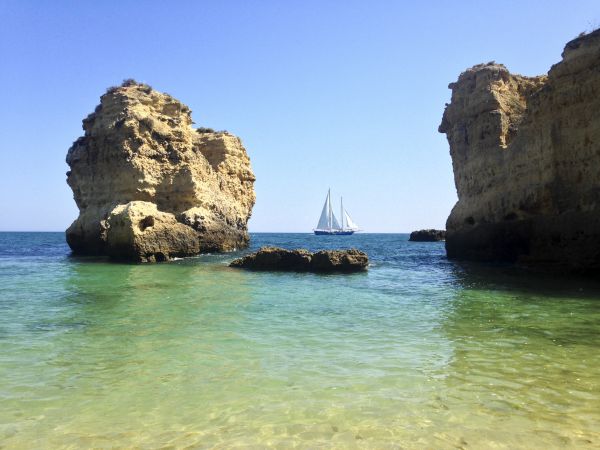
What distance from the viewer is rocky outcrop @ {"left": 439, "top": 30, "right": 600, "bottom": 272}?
55.0 ft

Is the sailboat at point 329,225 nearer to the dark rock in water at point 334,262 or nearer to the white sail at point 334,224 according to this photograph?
the white sail at point 334,224

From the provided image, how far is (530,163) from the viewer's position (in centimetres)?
2000

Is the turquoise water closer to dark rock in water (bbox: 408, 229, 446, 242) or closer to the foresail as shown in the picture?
dark rock in water (bbox: 408, 229, 446, 242)

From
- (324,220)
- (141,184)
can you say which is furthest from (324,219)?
(141,184)

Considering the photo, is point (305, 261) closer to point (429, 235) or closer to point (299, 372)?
point (299, 372)

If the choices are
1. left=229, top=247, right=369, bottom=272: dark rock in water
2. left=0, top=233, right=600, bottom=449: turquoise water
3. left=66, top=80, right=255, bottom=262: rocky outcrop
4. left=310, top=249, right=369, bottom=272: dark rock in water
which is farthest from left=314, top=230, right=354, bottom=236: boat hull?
left=0, top=233, right=600, bottom=449: turquoise water

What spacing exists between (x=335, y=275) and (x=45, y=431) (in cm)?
1524

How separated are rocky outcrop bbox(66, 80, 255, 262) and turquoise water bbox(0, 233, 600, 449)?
1469 centimetres

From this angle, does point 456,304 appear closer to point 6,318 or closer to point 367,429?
point 367,429

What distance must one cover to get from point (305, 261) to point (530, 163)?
1033 centimetres

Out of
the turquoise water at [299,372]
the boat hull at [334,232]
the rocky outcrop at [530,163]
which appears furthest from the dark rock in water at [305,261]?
the boat hull at [334,232]

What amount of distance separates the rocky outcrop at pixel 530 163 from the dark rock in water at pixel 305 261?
23.0 feet

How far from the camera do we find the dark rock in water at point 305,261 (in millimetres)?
20250

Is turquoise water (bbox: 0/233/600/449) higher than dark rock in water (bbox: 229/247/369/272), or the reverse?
dark rock in water (bbox: 229/247/369/272)
